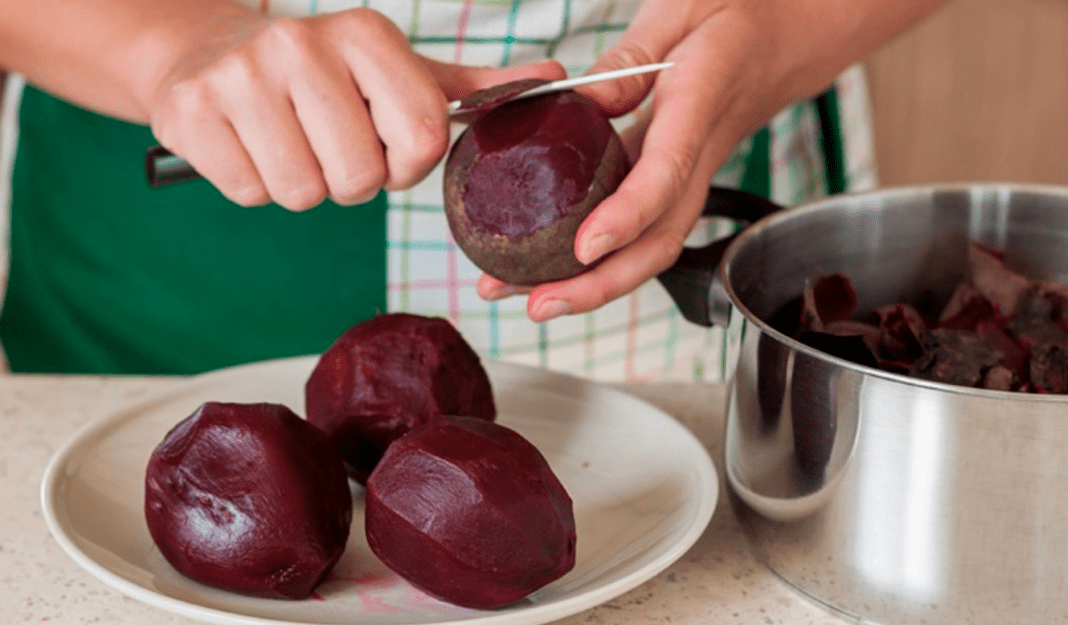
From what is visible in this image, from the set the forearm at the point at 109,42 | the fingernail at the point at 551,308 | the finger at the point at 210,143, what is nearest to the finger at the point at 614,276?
the fingernail at the point at 551,308

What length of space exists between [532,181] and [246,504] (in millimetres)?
280

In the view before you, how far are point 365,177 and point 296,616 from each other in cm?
33

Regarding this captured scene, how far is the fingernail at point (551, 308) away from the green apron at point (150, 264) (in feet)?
1.66

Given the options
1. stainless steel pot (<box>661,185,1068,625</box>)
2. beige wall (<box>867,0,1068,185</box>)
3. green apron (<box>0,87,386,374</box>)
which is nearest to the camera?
stainless steel pot (<box>661,185,1068,625</box>)

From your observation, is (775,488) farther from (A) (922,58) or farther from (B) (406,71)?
(A) (922,58)

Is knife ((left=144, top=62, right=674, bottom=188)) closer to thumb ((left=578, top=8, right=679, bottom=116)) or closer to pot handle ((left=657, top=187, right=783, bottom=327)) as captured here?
thumb ((left=578, top=8, right=679, bottom=116))

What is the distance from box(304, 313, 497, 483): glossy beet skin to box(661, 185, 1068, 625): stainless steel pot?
0.17 meters

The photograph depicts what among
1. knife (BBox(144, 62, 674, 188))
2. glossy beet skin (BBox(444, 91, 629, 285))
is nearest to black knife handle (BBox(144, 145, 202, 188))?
knife (BBox(144, 62, 674, 188))

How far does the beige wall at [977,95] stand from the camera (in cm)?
299

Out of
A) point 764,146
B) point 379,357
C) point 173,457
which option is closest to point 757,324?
point 379,357

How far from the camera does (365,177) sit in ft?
2.89

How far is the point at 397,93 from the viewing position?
0.86m

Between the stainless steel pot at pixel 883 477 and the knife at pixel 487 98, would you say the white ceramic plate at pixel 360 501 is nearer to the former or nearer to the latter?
the stainless steel pot at pixel 883 477

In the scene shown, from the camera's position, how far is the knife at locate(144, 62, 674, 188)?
0.81 meters
